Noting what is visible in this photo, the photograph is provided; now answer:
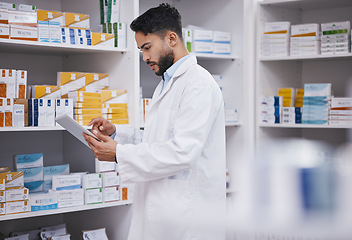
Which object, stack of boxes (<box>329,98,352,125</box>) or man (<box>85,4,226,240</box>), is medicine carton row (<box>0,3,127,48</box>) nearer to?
man (<box>85,4,226,240</box>)

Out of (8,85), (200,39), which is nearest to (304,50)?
(200,39)

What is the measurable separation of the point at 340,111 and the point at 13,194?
2095 millimetres

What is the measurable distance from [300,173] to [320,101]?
8.10ft

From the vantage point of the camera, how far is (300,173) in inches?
29.8

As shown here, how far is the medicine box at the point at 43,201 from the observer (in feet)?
8.06

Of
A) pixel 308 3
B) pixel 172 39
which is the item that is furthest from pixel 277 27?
pixel 172 39

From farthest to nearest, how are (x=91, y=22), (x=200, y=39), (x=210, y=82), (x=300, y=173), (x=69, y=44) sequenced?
(x=200, y=39)
(x=91, y=22)
(x=69, y=44)
(x=210, y=82)
(x=300, y=173)

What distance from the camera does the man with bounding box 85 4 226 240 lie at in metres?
1.73

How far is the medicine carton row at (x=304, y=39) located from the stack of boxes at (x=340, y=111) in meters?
0.33

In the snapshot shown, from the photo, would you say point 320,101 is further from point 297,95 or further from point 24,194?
point 24,194

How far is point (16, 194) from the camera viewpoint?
7.79ft

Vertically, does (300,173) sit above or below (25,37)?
below

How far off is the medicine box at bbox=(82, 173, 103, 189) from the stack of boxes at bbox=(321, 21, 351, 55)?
172 cm

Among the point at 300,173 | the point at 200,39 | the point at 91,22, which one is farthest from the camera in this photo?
the point at 200,39
